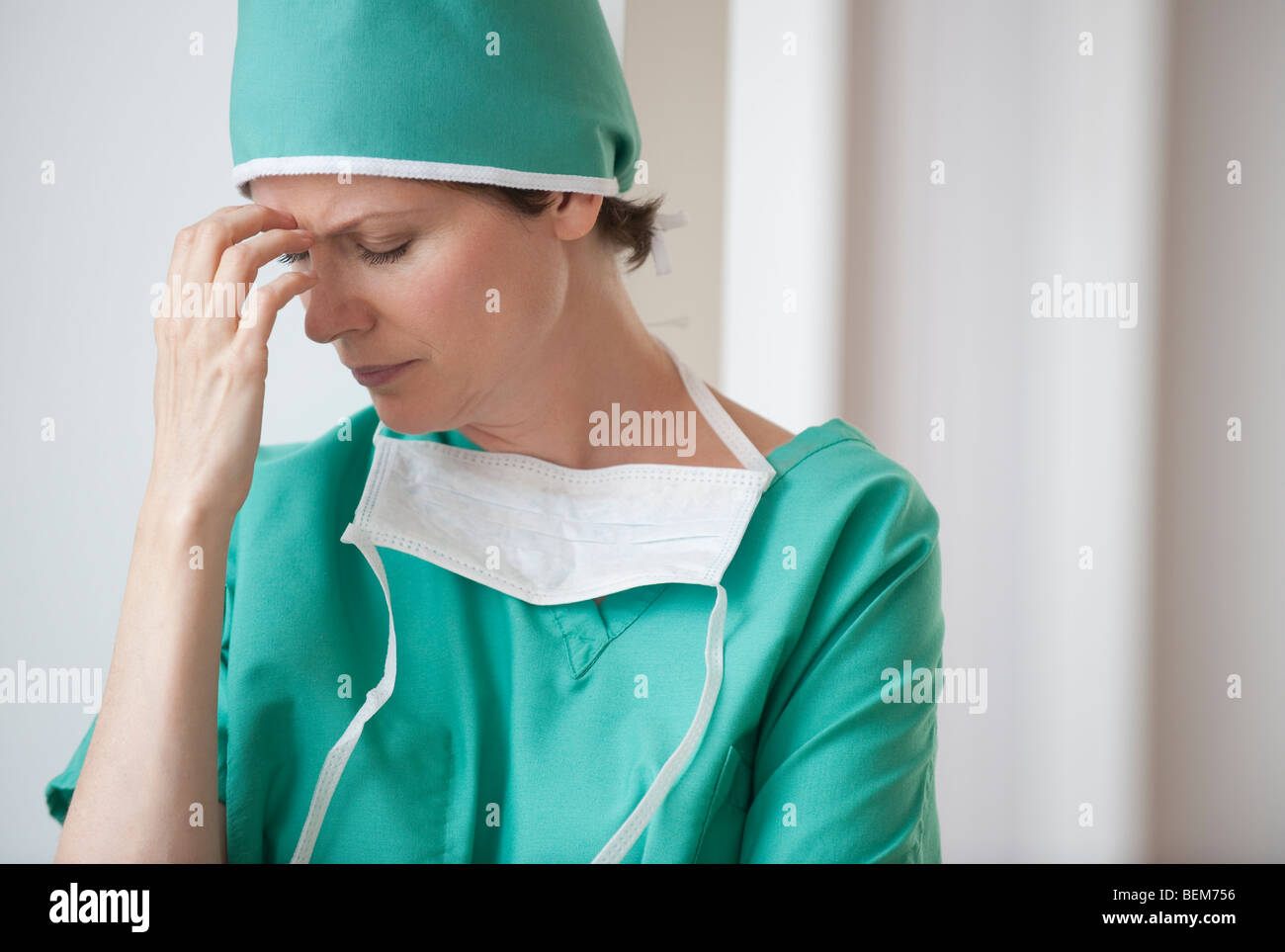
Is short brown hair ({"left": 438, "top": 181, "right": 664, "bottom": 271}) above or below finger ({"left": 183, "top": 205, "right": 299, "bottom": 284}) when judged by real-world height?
above

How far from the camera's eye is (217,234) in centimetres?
69

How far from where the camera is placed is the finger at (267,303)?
69 centimetres

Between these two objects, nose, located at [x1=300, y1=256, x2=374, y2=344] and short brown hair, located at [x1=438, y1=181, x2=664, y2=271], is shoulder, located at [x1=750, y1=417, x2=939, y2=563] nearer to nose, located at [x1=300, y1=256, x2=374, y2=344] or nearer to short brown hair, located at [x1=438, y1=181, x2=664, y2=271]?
short brown hair, located at [x1=438, y1=181, x2=664, y2=271]

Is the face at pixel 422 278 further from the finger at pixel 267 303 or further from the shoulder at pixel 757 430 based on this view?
the shoulder at pixel 757 430

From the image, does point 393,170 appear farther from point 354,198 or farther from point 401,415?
point 401,415

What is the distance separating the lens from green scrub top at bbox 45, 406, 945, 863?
29.2 inches

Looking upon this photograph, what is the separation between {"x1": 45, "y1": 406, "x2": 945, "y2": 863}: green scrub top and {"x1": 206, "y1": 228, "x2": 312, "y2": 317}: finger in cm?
16

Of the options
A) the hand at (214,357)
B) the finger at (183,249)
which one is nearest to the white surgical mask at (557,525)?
the hand at (214,357)

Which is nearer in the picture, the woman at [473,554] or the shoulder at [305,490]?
the woman at [473,554]

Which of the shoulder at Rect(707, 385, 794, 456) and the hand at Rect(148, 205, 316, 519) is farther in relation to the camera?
the shoulder at Rect(707, 385, 794, 456)

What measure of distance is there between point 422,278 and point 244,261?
0.12 metres

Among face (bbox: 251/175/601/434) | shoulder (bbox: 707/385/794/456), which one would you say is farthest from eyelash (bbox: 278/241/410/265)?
shoulder (bbox: 707/385/794/456)

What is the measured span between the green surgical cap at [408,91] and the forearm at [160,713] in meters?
0.28

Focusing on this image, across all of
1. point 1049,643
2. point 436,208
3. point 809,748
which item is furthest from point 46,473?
point 1049,643
